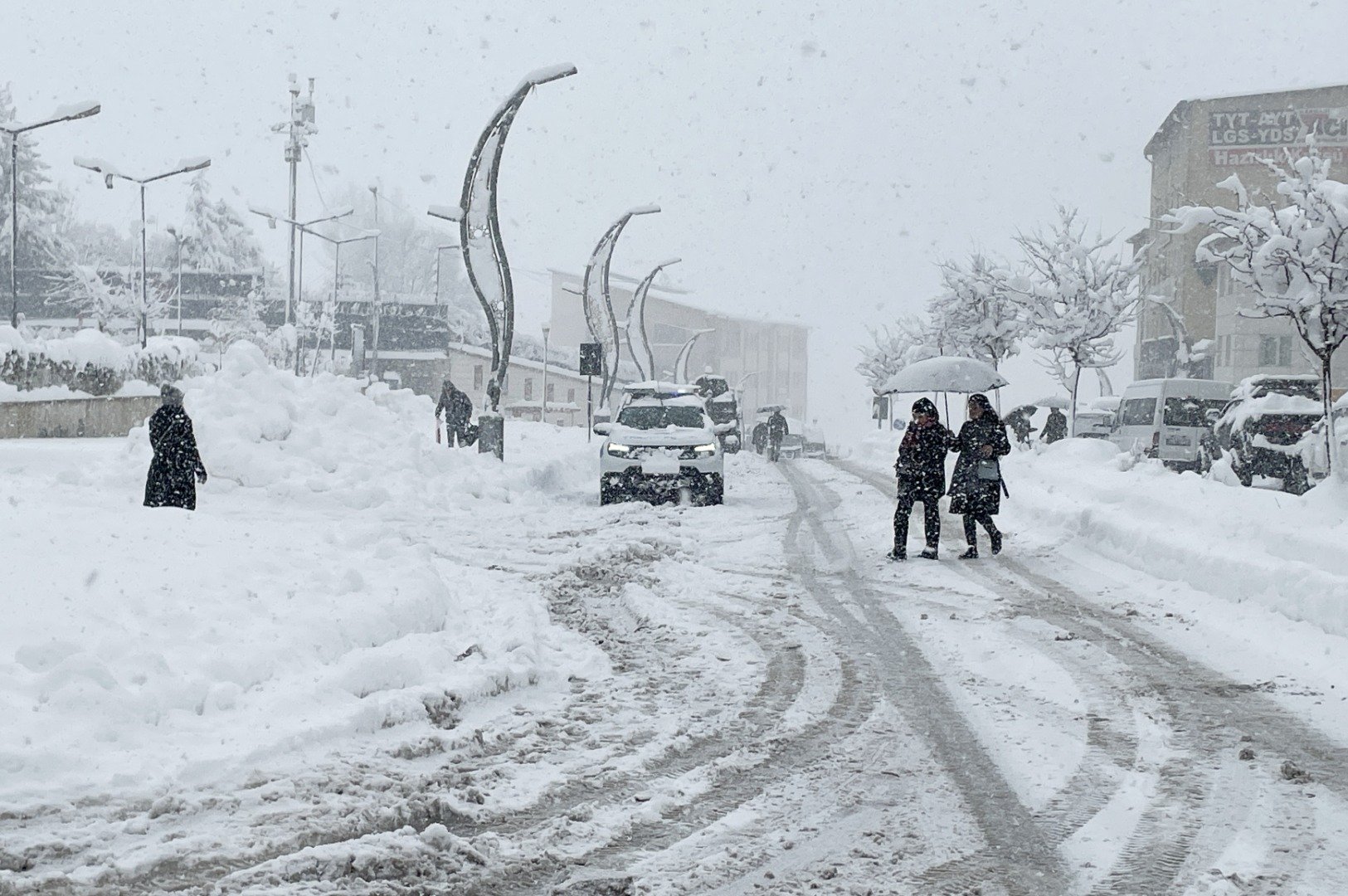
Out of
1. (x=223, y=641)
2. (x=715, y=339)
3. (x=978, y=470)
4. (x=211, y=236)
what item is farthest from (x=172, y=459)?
(x=715, y=339)

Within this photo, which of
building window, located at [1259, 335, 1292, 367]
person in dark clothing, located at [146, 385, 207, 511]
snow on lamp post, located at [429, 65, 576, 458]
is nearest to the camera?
person in dark clothing, located at [146, 385, 207, 511]

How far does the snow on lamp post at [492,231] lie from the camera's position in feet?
70.3

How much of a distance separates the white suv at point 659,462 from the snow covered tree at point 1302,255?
6741mm

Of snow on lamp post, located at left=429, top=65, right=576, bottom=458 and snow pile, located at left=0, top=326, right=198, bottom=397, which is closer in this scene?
snow on lamp post, located at left=429, top=65, right=576, bottom=458

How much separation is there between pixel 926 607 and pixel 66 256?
81.8 meters

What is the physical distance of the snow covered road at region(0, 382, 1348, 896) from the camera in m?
3.90

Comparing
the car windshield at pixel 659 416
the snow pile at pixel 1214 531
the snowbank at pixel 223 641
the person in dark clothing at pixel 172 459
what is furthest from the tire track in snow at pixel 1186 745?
the car windshield at pixel 659 416

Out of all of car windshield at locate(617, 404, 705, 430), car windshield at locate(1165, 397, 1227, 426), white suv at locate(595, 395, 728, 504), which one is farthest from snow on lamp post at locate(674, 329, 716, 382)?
white suv at locate(595, 395, 728, 504)

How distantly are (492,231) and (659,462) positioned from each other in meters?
7.68

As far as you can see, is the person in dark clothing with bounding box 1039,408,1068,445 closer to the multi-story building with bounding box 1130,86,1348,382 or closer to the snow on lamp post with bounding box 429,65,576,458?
the snow on lamp post with bounding box 429,65,576,458

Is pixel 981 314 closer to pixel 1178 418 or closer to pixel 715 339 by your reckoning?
pixel 1178 418

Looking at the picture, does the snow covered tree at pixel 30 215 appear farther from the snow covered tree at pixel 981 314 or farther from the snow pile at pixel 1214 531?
the snow pile at pixel 1214 531

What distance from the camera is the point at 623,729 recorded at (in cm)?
558

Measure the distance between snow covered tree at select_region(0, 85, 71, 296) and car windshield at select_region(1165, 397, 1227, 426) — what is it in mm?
66583
